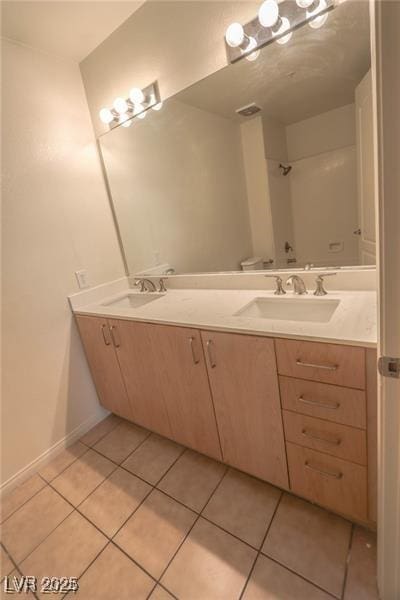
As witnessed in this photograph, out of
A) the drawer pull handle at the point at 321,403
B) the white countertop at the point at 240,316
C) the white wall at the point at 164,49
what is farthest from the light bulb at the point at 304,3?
the drawer pull handle at the point at 321,403

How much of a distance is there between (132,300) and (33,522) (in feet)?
4.39

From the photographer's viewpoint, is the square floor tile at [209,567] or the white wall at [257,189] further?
the white wall at [257,189]

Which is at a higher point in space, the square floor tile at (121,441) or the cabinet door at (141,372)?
the cabinet door at (141,372)

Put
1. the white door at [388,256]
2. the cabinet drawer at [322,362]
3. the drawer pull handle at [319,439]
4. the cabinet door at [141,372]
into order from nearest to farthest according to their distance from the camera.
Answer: the white door at [388,256] → the cabinet drawer at [322,362] → the drawer pull handle at [319,439] → the cabinet door at [141,372]

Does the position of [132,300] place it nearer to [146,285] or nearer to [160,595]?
[146,285]

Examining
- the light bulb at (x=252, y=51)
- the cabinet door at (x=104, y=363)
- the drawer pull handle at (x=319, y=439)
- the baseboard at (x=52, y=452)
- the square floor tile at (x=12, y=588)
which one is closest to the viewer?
the drawer pull handle at (x=319, y=439)

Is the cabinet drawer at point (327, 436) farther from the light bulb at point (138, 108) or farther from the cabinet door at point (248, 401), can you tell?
the light bulb at point (138, 108)

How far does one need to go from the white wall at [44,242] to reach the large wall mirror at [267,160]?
0.98ft

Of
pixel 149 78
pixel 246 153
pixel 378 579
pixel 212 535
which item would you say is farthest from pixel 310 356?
pixel 149 78

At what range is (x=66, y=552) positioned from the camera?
121 centimetres

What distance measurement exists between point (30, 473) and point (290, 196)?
2136 mm

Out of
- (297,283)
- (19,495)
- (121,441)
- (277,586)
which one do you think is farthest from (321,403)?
(19,495)

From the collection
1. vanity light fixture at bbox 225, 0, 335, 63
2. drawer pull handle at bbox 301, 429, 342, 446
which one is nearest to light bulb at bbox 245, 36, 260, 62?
vanity light fixture at bbox 225, 0, 335, 63

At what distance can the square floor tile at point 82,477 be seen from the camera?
4.91 ft
